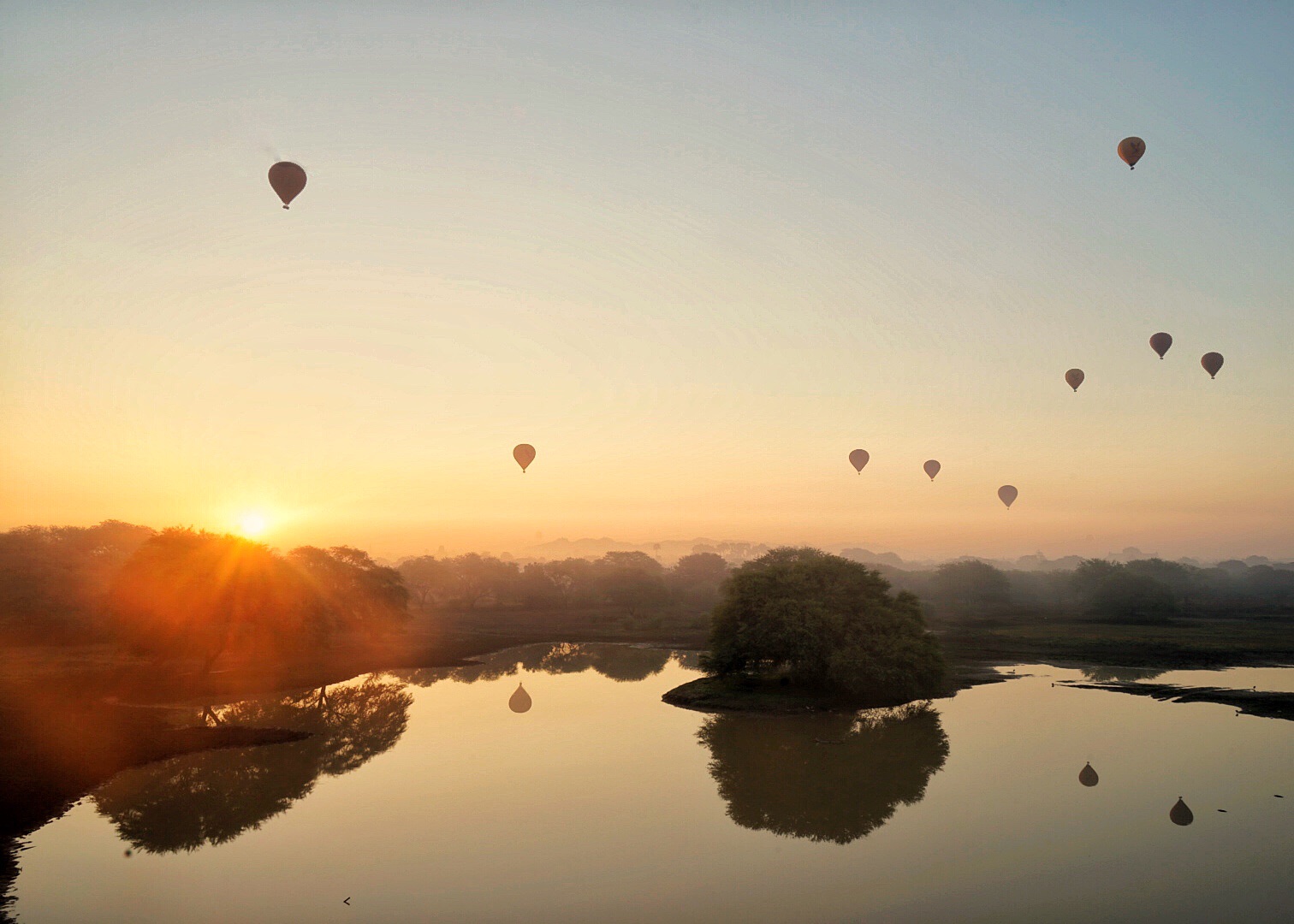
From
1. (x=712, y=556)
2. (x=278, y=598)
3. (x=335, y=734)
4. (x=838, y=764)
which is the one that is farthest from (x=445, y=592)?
(x=838, y=764)

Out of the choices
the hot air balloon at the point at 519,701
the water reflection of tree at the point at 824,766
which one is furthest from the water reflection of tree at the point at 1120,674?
the hot air balloon at the point at 519,701

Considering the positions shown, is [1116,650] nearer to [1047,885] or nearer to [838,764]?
[838,764]

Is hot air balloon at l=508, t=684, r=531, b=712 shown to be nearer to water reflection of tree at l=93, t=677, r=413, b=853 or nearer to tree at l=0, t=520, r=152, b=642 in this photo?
water reflection of tree at l=93, t=677, r=413, b=853

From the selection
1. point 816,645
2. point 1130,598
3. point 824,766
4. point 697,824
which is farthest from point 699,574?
point 697,824

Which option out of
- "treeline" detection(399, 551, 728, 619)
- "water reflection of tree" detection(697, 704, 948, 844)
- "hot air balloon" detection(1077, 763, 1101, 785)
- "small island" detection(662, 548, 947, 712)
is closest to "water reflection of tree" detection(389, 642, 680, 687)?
"small island" detection(662, 548, 947, 712)

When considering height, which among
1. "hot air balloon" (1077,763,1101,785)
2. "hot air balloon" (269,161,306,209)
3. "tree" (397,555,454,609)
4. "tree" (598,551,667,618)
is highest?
"hot air balloon" (269,161,306,209)

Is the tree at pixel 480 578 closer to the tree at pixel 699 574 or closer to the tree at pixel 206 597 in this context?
the tree at pixel 699 574

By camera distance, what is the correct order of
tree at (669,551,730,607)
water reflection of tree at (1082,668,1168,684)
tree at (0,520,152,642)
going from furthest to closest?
tree at (669,551,730,607) → tree at (0,520,152,642) → water reflection of tree at (1082,668,1168,684)
